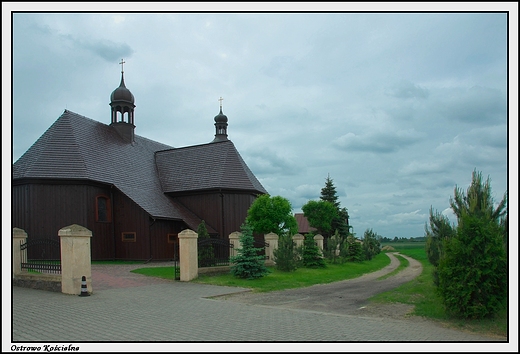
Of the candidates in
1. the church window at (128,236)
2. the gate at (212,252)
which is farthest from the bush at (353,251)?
the church window at (128,236)

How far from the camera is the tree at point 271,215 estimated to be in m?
28.8

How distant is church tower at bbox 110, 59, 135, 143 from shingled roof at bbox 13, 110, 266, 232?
62 centimetres

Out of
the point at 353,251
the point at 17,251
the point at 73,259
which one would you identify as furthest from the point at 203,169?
the point at 73,259

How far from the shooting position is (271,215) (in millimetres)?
28828

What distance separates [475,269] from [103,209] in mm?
24624

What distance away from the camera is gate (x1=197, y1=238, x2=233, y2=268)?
19.8 meters

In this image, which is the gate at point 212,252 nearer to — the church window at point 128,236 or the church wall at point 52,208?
the church window at point 128,236

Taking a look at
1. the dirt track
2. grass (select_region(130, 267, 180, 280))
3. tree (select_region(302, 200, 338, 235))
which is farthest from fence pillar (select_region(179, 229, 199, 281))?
tree (select_region(302, 200, 338, 235))

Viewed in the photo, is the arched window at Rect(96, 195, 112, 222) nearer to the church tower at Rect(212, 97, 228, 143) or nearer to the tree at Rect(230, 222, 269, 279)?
the tree at Rect(230, 222, 269, 279)

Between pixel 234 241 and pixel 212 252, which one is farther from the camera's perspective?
pixel 234 241

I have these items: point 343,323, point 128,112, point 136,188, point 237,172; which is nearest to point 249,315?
point 343,323

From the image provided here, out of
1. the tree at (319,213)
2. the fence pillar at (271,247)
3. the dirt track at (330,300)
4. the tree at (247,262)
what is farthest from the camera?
the tree at (319,213)

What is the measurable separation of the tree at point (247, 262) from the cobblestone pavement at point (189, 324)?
16.1 feet

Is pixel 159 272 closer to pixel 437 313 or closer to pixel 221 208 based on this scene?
pixel 221 208
